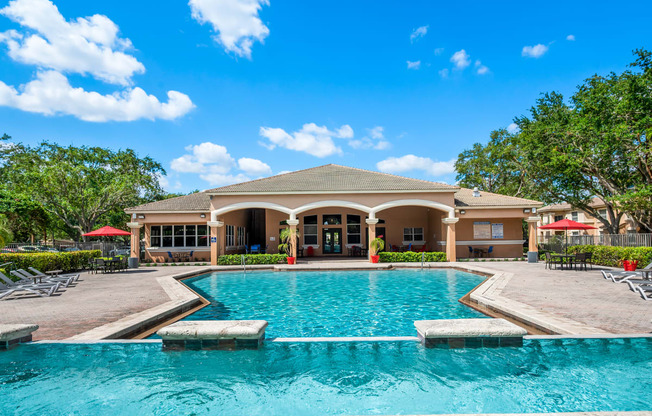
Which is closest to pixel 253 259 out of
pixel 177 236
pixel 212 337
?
pixel 177 236

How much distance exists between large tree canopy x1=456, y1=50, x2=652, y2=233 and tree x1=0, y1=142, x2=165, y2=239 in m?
34.9

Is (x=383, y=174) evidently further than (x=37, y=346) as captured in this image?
Yes

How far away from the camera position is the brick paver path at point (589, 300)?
23.4 feet

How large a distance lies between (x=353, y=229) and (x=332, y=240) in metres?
1.73

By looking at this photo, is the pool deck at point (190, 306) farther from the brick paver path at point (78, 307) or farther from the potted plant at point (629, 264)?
the potted plant at point (629, 264)

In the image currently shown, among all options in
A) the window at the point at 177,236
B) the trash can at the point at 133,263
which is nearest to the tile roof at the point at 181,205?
the window at the point at 177,236

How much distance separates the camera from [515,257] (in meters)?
26.3

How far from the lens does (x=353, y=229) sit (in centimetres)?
2820

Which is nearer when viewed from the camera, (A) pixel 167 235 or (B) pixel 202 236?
(A) pixel 167 235

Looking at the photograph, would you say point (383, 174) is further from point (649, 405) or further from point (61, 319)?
point (649, 405)

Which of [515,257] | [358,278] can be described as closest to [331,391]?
[358,278]

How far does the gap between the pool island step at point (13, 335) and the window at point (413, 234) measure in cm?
2469

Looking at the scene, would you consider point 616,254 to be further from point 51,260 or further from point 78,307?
point 51,260

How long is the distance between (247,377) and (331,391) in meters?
1.09
